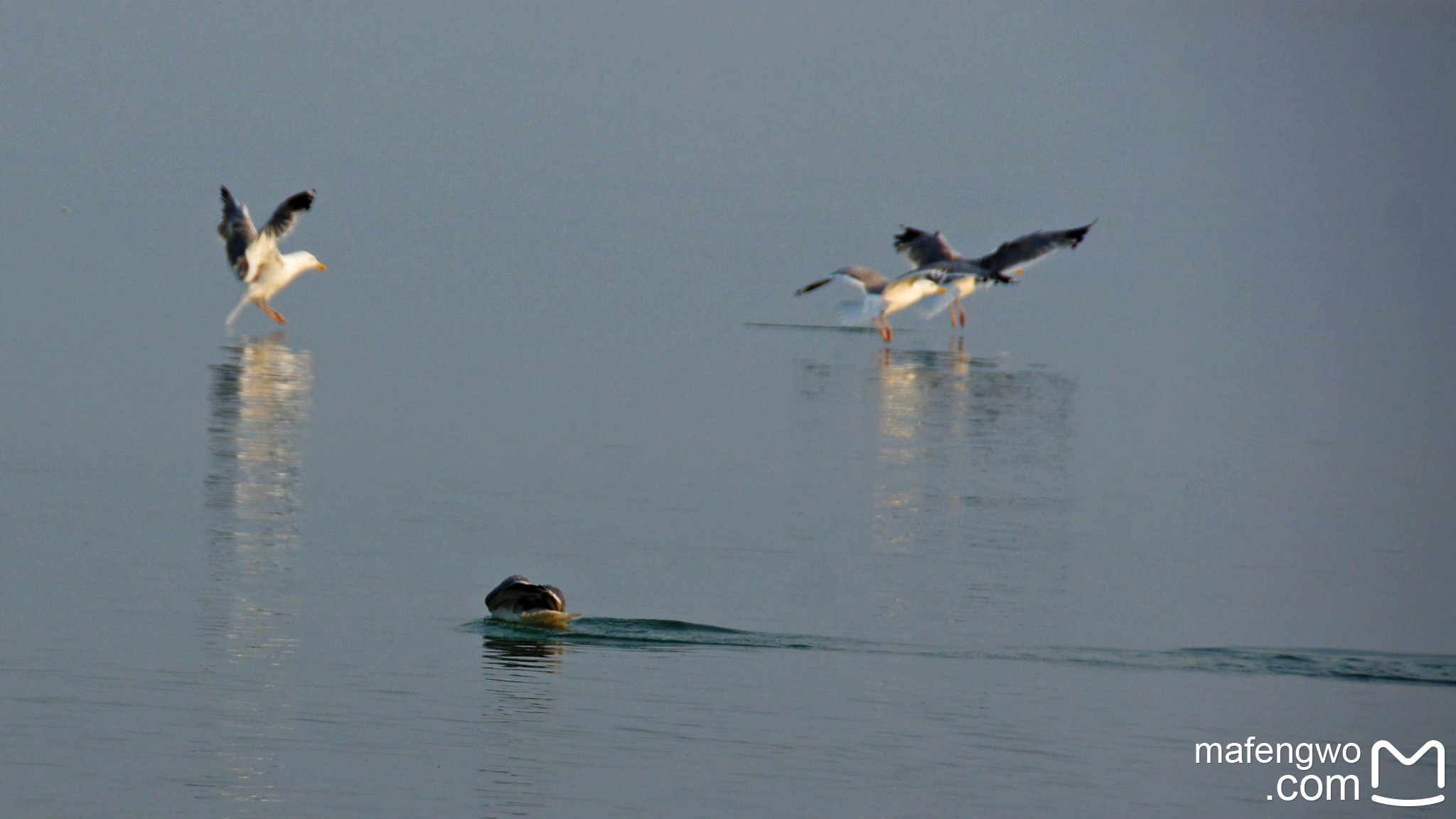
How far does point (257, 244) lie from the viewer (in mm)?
23484

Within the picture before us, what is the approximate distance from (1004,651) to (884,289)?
16.2 m

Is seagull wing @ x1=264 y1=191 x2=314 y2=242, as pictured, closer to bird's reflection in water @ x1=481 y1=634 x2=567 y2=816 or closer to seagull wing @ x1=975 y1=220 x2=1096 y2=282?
seagull wing @ x1=975 y1=220 x2=1096 y2=282

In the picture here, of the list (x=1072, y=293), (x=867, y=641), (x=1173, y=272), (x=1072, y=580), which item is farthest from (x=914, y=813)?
(x=1173, y=272)

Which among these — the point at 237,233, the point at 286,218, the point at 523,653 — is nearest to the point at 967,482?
the point at 523,653

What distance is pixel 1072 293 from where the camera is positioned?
114ft

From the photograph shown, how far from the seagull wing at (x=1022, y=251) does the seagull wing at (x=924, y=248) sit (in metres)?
1.72

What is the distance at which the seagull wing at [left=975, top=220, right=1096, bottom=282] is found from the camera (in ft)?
80.4

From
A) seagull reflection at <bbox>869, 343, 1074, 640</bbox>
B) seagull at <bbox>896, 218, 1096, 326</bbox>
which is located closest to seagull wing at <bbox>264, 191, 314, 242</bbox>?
seagull reflection at <bbox>869, 343, 1074, 640</bbox>

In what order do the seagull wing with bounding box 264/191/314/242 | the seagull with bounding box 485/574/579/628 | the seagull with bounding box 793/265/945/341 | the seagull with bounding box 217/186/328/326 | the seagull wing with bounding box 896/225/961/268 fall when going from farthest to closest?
the seagull wing with bounding box 896/225/961/268 < the seagull with bounding box 793/265/945/341 < the seagull with bounding box 217/186/328/326 < the seagull wing with bounding box 264/191/314/242 < the seagull with bounding box 485/574/579/628

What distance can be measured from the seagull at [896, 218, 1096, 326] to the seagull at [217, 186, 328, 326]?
302 inches

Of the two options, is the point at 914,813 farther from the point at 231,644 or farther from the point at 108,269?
the point at 108,269

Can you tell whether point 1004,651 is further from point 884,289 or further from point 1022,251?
point 884,289

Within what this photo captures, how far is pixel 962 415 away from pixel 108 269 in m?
12.8

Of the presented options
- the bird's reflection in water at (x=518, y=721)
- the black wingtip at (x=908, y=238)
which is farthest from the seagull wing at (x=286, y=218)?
the bird's reflection in water at (x=518, y=721)
